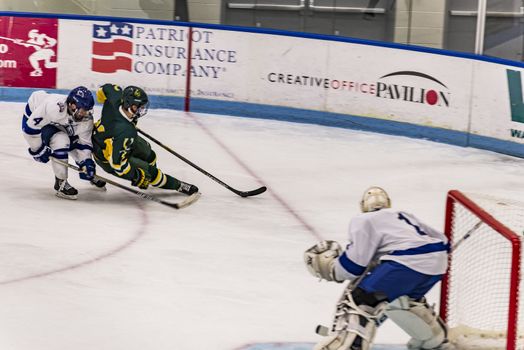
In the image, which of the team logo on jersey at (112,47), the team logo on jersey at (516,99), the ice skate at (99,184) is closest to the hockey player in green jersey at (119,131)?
the ice skate at (99,184)

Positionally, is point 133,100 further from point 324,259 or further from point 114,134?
point 324,259

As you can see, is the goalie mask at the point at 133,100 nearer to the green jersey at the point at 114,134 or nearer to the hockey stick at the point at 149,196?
the green jersey at the point at 114,134

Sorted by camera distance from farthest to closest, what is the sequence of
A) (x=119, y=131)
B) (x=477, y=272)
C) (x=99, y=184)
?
(x=99, y=184)
(x=119, y=131)
(x=477, y=272)

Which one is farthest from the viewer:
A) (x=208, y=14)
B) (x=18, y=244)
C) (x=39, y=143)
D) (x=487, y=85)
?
(x=208, y=14)

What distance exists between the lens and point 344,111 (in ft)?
32.7

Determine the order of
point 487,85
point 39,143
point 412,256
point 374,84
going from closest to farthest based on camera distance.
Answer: point 412,256
point 39,143
point 487,85
point 374,84

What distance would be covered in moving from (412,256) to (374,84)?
591 centimetres

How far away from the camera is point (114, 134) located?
22.2ft

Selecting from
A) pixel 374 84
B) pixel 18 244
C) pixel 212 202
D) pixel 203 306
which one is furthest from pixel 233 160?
pixel 203 306

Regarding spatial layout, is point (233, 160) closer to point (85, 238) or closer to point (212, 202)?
point (212, 202)

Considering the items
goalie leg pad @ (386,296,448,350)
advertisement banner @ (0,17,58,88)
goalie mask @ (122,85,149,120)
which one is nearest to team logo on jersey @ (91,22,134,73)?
advertisement banner @ (0,17,58,88)

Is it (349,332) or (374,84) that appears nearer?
(349,332)

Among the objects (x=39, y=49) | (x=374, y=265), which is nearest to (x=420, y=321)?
(x=374, y=265)

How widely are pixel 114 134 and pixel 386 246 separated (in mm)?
3084
